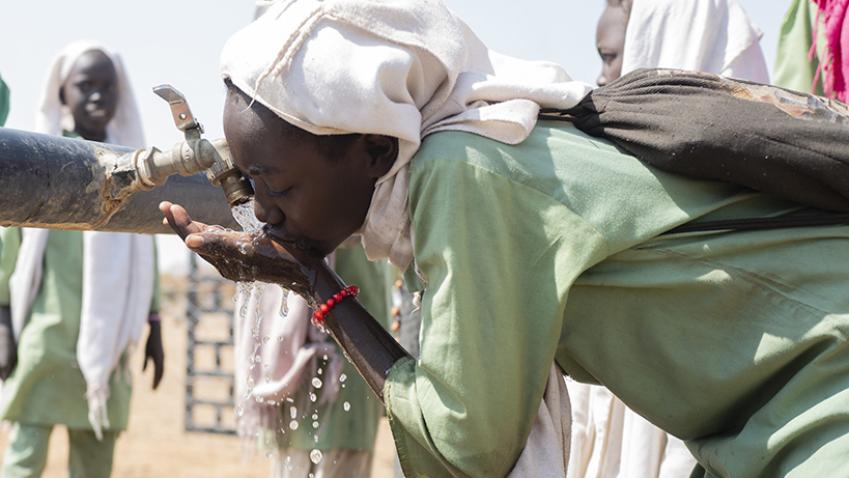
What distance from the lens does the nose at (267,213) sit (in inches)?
95.3

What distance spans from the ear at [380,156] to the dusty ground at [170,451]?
297 inches

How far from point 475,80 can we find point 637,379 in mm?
613

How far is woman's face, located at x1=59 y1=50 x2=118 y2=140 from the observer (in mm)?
7402

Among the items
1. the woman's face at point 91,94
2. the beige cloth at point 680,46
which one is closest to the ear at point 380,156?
the beige cloth at point 680,46

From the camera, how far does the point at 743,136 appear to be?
2225mm

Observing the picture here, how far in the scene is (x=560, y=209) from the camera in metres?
2.24

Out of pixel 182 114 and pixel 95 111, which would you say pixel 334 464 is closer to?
pixel 95 111

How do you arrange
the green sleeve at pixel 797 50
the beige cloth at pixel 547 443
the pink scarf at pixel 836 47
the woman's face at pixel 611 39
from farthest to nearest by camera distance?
the green sleeve at pixel 797 50, the woman's face at pixel 611 39, the pink scarf at pixel 836 47, the beige cloth at pixel 547 443

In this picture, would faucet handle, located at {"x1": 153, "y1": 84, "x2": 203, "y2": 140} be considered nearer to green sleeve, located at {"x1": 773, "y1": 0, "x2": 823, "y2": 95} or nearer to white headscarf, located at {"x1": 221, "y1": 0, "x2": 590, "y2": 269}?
white headscarf, located at {"x1": 221, "y1": 0, "x2": 590, "y2": 269}

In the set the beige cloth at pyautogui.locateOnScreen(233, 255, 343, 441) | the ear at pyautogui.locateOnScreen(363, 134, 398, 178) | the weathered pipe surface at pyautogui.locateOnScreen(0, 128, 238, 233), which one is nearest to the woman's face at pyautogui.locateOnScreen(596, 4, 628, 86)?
the beige cloth at pyautogui.locateOnScreen(233, 255, 343, 441)

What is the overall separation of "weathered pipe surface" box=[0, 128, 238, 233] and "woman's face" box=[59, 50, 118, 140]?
4.49 metres

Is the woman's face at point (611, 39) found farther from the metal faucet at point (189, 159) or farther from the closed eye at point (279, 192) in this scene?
the closed eye at point (279, 192)

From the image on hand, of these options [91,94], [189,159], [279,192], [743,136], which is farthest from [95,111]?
[743,136]

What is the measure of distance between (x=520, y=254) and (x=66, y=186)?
102 centimetres
